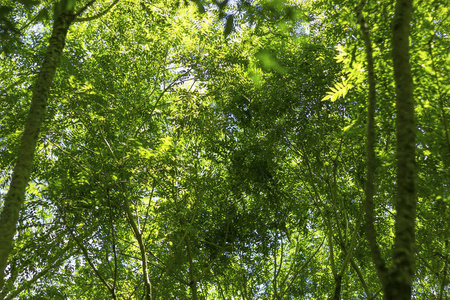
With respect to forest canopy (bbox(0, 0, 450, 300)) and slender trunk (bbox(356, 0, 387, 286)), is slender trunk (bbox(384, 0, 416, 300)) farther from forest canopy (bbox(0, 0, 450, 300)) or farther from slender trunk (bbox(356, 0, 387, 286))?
forest canopy (bbox(0, 0, 450, 300))

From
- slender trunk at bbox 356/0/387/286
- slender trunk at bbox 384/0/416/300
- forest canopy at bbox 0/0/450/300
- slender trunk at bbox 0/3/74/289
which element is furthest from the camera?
forest canopy at bbox 0/0/450/300

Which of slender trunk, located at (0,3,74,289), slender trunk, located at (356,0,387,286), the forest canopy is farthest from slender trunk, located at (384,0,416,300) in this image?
the forest canopy

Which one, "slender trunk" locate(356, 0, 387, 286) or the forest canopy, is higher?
the forest canopy

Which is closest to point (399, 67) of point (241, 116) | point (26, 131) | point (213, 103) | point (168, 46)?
point (26, 131)

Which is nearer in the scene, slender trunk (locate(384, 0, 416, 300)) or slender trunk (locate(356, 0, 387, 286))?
slender trunk (locate(384, 0, 416, 300))

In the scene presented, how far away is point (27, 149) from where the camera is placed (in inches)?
98.8

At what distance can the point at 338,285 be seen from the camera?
6246 mm

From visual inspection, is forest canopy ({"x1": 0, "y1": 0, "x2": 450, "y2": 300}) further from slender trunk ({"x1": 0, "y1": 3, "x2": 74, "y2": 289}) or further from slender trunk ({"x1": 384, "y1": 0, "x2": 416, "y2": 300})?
slender trunk ({"x1": 384, "y1": 0, "x2": 416, "y2": 300})

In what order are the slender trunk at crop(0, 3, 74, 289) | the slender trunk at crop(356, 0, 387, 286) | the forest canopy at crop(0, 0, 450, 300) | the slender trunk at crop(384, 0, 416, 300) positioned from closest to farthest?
1. the slender trunk at crop(384, 0, 416, 300)
2. the slender trunk at crop(356, 0, 387, 286)
3. the slender trunk at crop(0, 3, 74, 289)
4. the forest canopy at crop(0, 0, 450, 300)

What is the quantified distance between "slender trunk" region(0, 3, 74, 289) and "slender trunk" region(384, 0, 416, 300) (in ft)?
7.10

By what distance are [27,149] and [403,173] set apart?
7.64ft

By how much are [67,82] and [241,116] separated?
3.19 metres

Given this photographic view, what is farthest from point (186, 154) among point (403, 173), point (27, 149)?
point (403, 173)

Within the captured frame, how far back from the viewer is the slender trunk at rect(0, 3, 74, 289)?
7.54 ft
